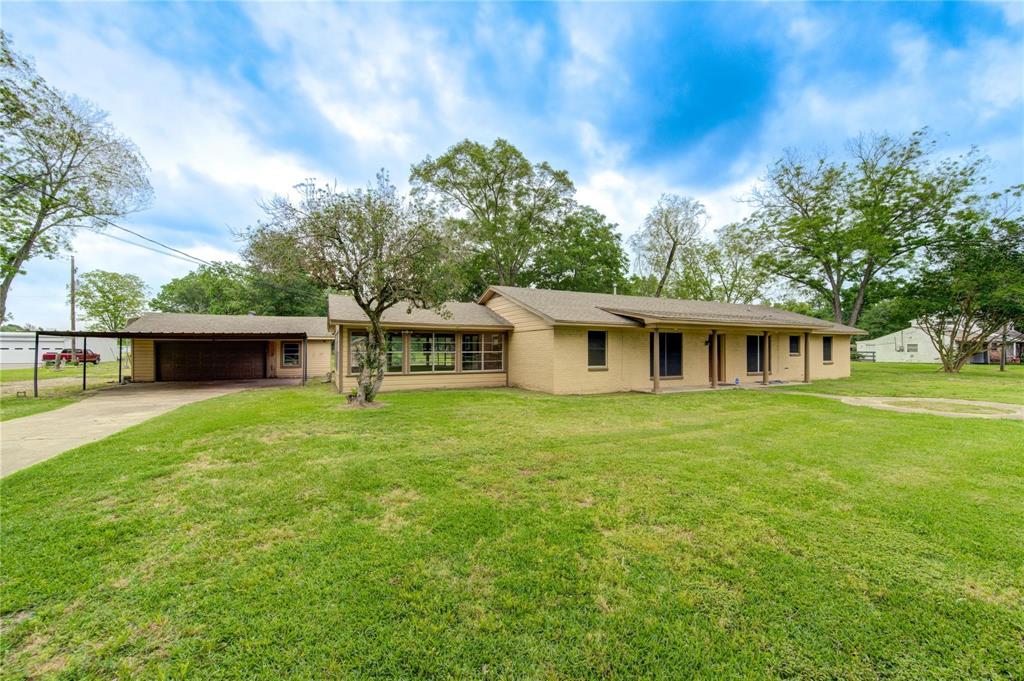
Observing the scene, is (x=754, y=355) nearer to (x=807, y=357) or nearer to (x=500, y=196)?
(x=807, y=357)

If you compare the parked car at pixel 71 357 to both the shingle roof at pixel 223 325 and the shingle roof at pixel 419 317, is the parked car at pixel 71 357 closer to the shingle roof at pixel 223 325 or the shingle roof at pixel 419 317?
the shingle roof at pixel 223 325

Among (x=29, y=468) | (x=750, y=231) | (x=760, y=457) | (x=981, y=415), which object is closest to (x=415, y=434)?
(x=29, y=468)

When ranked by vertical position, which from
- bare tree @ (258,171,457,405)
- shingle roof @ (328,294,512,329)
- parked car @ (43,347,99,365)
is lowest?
parked car @ (43,347,99,365)

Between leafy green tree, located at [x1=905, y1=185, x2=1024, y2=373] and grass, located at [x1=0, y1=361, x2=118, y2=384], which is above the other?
leafy green tree, located at [x1=905, y1=185, x2=1024, y2=373]

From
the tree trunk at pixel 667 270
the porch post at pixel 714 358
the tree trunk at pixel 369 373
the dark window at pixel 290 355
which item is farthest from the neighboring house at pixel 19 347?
the tree trunk at pixel 667 270

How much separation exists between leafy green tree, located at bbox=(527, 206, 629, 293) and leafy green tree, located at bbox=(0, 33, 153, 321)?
70.1 feet

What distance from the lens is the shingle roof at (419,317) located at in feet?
42.0

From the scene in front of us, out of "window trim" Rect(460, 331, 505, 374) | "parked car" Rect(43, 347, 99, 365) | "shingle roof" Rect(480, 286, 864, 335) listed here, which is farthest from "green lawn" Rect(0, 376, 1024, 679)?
"parked car" Rect(43, 347, 99, 365)

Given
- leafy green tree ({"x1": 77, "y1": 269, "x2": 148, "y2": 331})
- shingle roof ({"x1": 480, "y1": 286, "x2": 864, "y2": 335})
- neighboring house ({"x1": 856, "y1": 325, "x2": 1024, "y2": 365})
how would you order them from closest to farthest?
A: 1. shingle roof ({"x1": 480, "y1": 286, "x2": 864, "y2": 335})
2. leafy green tree ({"x1": 77, "y1": 269, "x2": 148, "y2": 331})
3. neighboring house ({"x1": 856, "y1": 325, "x2": 1024, "y2": 365})

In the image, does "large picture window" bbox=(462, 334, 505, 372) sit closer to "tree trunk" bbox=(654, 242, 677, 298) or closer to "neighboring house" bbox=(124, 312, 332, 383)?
"neighboring house" bbox=(124, 312, 332, 383)

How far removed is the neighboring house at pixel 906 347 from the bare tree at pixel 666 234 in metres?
25.7

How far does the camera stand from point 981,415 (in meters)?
8.28

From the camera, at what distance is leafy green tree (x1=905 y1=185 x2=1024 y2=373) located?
19.6 meters

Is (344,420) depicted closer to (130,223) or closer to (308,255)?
(308,255)
